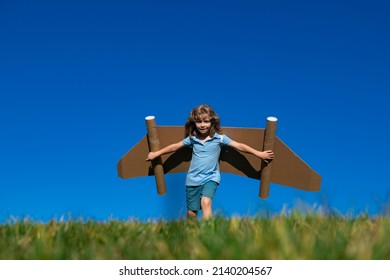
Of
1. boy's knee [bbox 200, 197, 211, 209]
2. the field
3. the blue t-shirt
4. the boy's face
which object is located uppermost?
the boy's face

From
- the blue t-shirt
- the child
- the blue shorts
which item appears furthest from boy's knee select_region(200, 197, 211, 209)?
the blue t-shirt

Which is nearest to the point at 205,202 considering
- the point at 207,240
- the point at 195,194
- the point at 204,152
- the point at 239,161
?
the point at 195,194

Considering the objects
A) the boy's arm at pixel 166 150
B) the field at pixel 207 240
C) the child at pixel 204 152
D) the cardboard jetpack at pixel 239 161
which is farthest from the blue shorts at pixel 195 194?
the field at pixel 207 240

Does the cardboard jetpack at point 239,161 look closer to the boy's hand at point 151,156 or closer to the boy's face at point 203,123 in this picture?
the boy's hand at point 151,156

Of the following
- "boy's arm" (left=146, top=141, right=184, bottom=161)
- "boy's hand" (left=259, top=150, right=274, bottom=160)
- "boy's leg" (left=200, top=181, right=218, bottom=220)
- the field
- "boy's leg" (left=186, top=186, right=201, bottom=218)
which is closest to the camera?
the field

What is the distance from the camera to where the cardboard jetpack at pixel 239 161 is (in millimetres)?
5965

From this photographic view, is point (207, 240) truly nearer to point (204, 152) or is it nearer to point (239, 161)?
point (204, 152)

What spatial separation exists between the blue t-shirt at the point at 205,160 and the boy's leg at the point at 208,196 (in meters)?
0.06

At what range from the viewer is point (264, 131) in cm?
598

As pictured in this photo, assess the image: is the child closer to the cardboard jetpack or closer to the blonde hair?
the blonde hair

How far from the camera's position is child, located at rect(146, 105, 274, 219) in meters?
5.91
